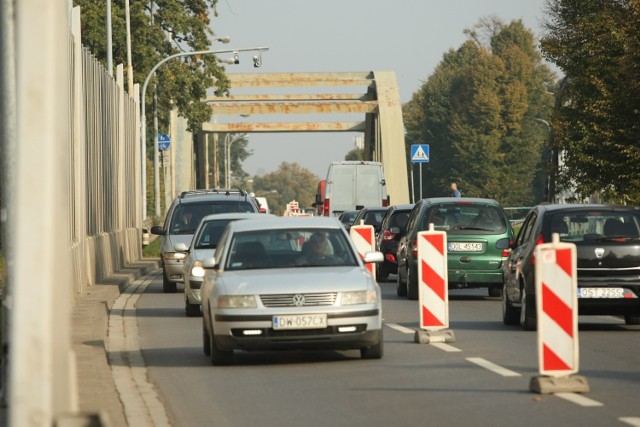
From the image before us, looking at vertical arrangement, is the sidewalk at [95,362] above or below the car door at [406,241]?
below

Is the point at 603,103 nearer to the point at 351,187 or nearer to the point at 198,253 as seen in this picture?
the point at 198,253

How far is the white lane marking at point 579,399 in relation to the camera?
11.0 meters

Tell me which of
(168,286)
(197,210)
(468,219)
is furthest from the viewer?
(197,210)

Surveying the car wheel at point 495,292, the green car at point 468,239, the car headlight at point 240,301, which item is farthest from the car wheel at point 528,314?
the car wheel at point 495,292

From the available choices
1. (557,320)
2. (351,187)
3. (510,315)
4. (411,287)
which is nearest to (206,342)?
(557,320)

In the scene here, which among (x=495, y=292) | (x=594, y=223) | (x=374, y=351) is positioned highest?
(x=594, y=223)

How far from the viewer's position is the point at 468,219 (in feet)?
82.0

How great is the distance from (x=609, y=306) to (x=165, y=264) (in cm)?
1127

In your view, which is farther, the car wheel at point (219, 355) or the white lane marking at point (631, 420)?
the car wheel at point (219, 355)

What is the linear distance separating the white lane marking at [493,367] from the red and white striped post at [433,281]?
171 centimetres

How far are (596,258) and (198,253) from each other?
252 inches

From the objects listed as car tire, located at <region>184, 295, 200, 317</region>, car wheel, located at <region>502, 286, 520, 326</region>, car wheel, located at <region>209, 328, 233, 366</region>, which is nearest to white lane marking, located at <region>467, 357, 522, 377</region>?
car wheel, located at <region>209, 328, 233, 366</region>

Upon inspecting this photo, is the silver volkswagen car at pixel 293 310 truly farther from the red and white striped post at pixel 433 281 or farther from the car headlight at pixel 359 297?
the red and white striped post at pixel 433 281

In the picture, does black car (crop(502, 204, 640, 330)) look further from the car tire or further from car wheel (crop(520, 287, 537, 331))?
the car tire
